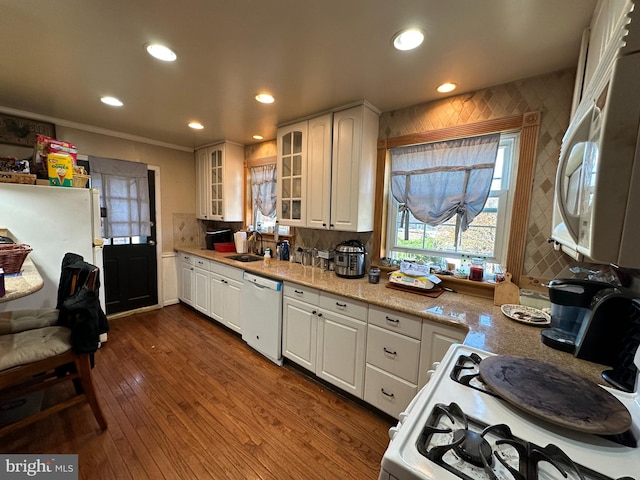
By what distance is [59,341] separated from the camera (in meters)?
1.52

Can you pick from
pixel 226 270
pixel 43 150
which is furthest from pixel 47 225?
pixel 226 270

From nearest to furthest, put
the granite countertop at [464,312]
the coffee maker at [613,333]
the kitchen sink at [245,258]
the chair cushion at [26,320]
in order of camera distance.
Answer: the coffee maker at [613,333], the granite countertop at [464,312], the chair cushion at [26,320], the kitchen sink at [245,258]

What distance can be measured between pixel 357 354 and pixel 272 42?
6.72ft

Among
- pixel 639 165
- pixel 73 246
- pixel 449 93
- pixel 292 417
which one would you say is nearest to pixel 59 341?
pixel 73 246

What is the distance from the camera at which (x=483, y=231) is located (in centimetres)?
200

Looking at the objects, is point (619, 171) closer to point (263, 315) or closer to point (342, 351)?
point (342, 351)

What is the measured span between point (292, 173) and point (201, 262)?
172 centimetres

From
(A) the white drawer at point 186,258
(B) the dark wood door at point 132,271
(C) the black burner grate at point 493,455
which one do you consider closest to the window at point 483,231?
(C) the black burner grate at point 493,455

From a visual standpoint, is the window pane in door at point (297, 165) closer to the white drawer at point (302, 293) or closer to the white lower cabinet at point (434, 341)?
the white drawer at point (302, 293)

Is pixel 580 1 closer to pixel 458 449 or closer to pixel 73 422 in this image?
pixel 458 449

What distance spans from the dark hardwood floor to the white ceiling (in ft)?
7.66

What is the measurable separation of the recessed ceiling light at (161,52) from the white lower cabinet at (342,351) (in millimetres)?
1972

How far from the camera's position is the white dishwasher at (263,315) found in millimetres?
2414

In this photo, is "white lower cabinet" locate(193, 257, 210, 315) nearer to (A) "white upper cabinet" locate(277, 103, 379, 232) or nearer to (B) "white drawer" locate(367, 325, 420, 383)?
(A) "white upper cabinet" locate(277, 103, 379, 232)
